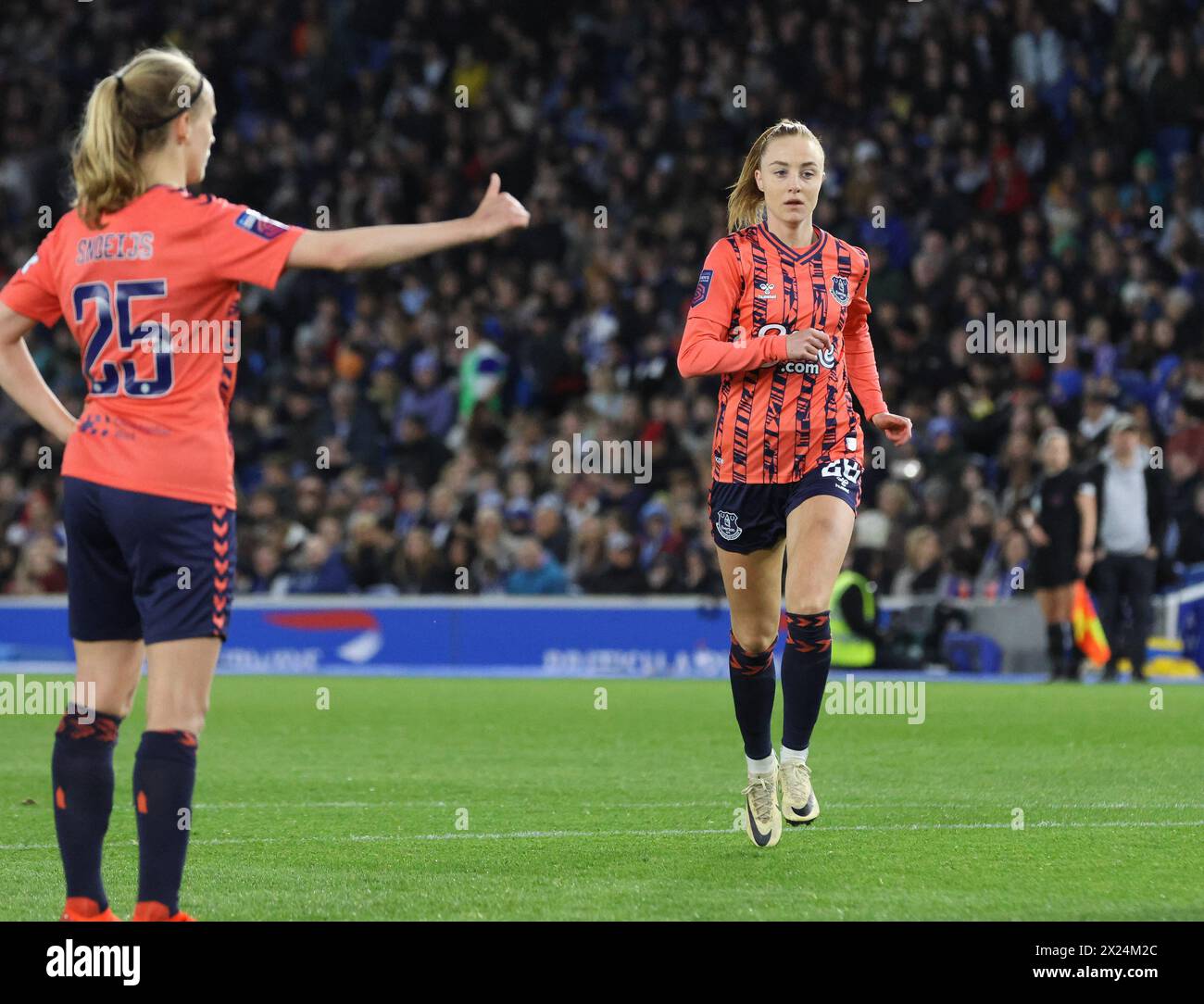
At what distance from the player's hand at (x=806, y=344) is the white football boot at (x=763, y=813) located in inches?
62.3

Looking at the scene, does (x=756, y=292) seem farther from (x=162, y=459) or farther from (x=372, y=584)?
(x=372, y=584)

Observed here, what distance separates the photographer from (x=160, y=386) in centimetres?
472

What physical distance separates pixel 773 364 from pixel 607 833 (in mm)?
1882

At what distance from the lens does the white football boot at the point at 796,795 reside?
7.26 metres

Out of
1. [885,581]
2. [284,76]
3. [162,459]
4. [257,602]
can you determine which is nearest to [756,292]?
[162,459]

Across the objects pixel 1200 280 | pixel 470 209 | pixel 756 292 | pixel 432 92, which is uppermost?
pixel 432 92

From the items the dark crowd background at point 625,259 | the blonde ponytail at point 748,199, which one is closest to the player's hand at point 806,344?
the blonde ponytail at point 748,199

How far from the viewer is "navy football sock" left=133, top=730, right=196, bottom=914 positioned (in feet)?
15.5

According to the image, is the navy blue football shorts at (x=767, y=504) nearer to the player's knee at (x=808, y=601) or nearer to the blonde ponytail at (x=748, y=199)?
the player's knee at (x=808, y=601)

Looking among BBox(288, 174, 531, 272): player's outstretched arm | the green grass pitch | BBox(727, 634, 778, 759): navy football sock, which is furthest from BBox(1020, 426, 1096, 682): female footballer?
BBox(288, 174, 531, 272): player's outstretched arm

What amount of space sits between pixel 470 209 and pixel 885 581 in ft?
29.1

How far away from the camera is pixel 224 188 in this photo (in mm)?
24922

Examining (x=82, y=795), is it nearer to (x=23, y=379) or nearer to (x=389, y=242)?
(x=23, y=379)

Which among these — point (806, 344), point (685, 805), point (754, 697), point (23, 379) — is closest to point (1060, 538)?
point (685, 805)
